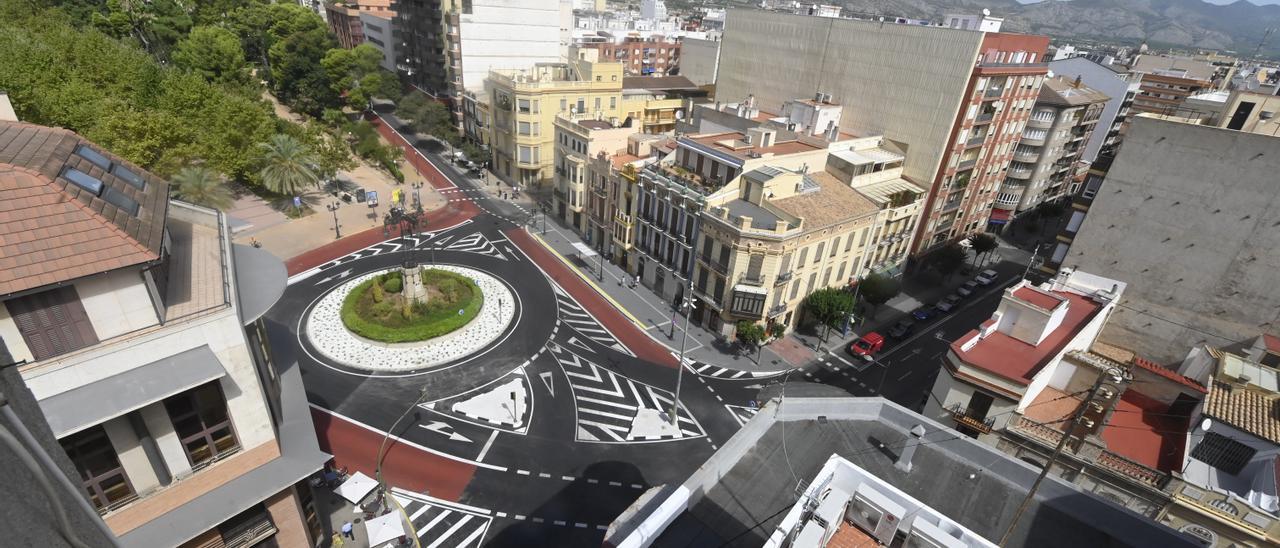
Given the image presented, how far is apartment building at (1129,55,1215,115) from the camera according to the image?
4136 inches

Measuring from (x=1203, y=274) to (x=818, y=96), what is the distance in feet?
132

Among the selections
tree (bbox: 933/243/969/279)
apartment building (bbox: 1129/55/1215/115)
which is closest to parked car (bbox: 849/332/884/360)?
tree (bbox: 933/243/969/279)

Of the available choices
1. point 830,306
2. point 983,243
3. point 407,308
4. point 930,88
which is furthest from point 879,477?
point 983,243

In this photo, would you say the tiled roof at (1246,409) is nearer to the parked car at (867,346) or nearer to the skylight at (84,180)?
the parked car at (867,346)

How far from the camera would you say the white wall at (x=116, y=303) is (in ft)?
58.7

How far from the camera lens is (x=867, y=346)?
4922 centimetres

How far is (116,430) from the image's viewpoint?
18766mm

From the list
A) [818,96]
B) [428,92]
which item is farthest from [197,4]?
[818,96]

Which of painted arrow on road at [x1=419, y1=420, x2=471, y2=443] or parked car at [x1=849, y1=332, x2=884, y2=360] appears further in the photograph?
parked car at [x1=849, y1=332, x2=884, y2=360]

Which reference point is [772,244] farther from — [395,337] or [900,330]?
[395,337]

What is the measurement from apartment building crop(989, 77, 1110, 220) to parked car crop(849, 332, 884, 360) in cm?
4111

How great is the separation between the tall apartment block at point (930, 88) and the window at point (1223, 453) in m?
36.8

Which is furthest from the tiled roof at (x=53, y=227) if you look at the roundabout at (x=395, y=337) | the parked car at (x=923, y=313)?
the parked car at (x=923, y=313)

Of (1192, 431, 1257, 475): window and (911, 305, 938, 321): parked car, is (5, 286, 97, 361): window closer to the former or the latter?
(1192, 431, 1257, 475): window
